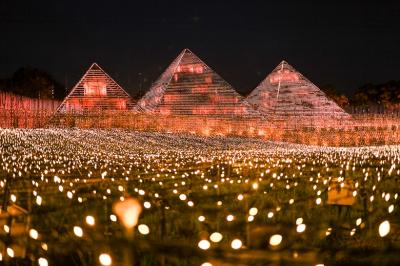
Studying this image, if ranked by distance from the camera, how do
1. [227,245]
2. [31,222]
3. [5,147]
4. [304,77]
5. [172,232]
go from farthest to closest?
[304,77] → [5,147] → [31,222] → [172,232] → [227,245]

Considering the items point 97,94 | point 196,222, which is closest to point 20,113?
point 97,94

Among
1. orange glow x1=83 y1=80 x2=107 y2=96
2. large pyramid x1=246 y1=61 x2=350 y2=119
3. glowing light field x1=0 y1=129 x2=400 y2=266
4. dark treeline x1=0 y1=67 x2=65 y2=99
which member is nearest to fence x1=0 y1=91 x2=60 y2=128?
orange glow x1=83 y1=80 x2=107 y2=96

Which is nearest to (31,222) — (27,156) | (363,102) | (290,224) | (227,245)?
(227,245)

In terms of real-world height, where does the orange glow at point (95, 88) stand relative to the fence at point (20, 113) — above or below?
above

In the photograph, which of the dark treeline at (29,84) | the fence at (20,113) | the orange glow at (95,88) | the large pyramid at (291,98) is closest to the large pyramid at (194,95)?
the orange glow at (95,88)

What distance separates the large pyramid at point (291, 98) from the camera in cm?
4241

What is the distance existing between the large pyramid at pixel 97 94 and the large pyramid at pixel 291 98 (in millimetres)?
10833

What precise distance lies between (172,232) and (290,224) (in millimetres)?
1194

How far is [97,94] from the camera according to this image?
37.7 m

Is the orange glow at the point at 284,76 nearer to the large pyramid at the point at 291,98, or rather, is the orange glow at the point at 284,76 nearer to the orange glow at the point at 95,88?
the large pyramid at the point at 291,98

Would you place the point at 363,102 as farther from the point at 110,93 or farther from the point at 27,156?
the point at 27,156

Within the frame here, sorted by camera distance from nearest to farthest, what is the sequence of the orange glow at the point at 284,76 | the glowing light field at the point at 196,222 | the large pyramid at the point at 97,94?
the glowing light field at the point at 196,222 → the large pyramid at the point at 97,94 → the orange glow at the point at 284,76

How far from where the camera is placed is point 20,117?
29562 millimetres

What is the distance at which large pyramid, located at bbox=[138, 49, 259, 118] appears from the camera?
35.8m
